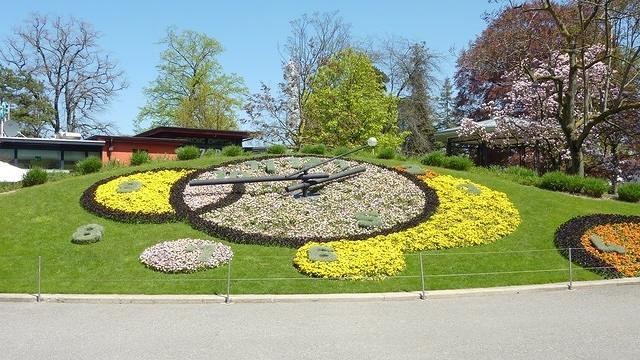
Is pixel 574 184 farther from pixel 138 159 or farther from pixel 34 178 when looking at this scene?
pixel 34 178

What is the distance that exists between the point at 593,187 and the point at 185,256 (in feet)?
50.4

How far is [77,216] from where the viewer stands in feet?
59.3

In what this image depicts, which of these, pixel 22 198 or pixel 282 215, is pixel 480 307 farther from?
pixel 22 198

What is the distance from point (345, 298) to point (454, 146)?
32.9 meters

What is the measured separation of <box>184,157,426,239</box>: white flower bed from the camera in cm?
1670

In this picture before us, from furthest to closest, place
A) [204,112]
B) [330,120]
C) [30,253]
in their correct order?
[204,112] < [330,120] < [30,253]

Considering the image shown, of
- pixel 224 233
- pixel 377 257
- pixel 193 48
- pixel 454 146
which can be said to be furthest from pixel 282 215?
pixel 193 48

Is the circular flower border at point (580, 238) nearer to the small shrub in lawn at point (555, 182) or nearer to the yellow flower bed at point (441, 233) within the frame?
the yellow flower bed at point (441, 233)

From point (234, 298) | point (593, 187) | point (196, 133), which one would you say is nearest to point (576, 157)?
point (593, 187)

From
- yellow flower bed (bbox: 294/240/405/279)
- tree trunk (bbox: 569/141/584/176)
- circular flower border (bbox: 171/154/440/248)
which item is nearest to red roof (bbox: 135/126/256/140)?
circular flower border (bbox: 171/154/440/248)

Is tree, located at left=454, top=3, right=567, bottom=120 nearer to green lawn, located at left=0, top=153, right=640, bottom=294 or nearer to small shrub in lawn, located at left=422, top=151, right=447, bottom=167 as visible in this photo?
small shrub in lawn, located at left=422, top=151, right=447, bottom=167

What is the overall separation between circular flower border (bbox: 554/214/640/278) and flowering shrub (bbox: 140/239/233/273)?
8973mm

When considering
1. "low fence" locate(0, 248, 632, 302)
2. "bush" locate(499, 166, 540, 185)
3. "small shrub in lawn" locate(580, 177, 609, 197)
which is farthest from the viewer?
"bush" locate(499, 166, 540, 185)

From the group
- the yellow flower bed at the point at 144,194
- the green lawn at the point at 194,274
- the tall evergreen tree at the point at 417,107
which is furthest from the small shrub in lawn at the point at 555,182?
the tall evergreen tree at the point at 417,107
